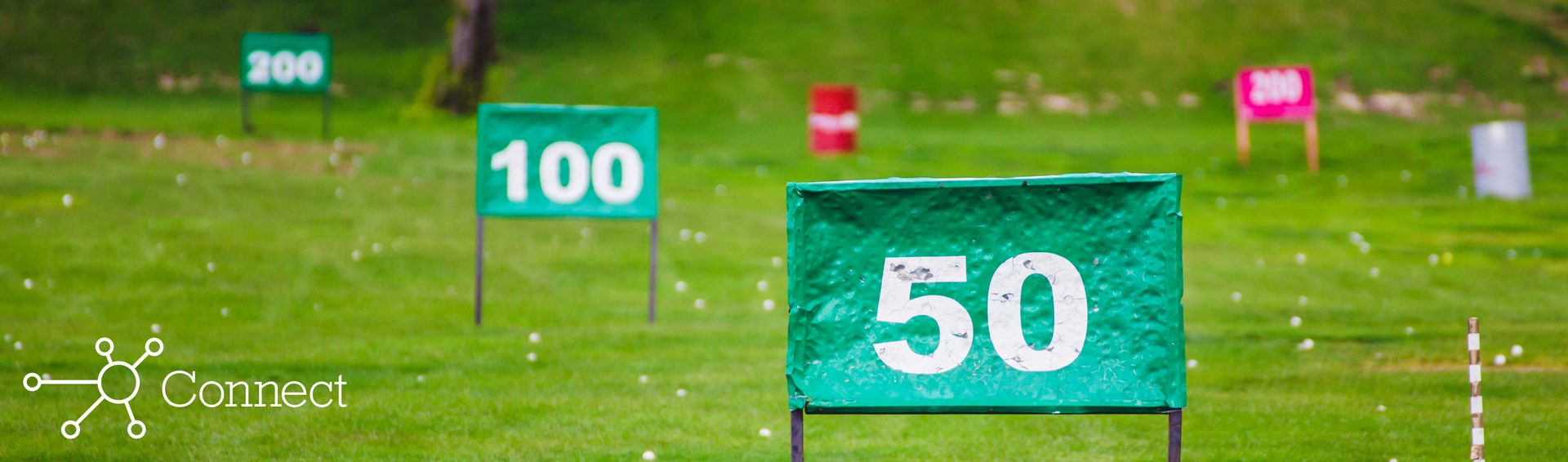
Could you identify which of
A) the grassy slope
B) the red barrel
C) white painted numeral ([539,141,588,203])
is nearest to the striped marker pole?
the grassy slope

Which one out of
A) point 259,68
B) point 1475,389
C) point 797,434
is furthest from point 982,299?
point 259,68

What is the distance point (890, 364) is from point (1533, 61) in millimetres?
42317

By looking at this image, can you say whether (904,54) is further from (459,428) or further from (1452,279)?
(459,428)

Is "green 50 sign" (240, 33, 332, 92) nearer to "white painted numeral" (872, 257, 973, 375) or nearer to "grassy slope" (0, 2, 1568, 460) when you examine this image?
"grassy slope" (0, 2, 1568, 460)

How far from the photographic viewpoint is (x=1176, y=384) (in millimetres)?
4559

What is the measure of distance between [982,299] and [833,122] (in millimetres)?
19583

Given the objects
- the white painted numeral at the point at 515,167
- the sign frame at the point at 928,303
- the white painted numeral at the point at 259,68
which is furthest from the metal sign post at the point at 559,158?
the white painted numeral at the point at 259,68

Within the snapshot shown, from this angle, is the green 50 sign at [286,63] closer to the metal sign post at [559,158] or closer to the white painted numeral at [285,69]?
the white painted numeral at [285,69]

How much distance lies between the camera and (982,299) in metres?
4.66

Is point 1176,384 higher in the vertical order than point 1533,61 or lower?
lower

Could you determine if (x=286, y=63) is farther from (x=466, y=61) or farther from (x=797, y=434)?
(x=797, y=434)

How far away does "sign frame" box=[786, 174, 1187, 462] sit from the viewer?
14.8ft

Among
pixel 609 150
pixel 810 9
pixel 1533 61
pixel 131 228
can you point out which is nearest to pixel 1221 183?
pixel 609 150

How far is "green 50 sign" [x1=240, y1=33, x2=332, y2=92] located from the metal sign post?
13.2 m
